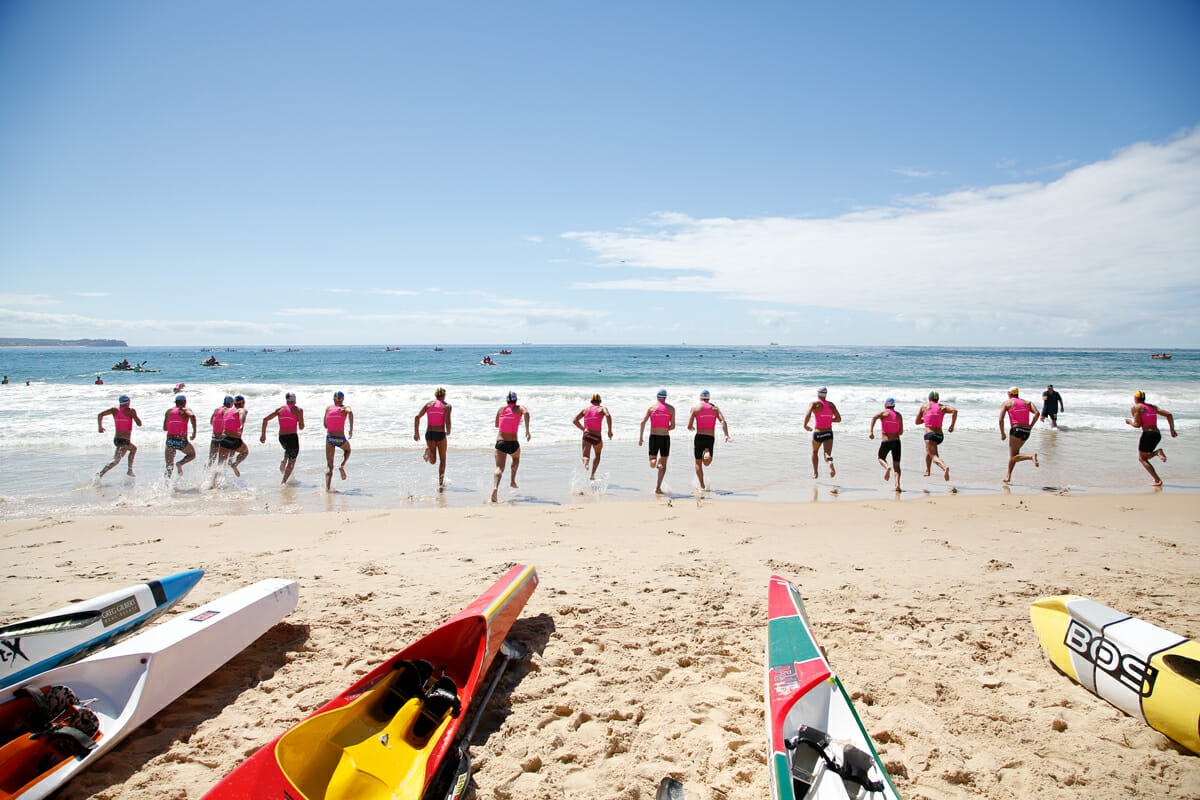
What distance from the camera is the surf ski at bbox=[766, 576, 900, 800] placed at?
268 centimetres

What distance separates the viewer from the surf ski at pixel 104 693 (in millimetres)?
2879

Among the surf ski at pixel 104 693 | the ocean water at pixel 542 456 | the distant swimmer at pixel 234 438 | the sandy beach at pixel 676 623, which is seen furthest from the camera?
the distant swimmer at pixel 234 438

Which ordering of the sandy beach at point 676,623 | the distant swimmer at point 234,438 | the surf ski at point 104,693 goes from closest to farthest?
the surf ski at point 104,693 < the sandy beach at point 676,623 < the distant swimmer at point 234,438

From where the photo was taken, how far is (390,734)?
122 inches

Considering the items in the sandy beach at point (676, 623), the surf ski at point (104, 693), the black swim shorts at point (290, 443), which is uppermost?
the black swim shorts at point (290, 443)

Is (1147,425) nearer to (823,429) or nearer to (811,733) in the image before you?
(823,429)

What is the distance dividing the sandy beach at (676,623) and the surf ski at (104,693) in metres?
0.15

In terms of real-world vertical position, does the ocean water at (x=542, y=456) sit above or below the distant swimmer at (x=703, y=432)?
below

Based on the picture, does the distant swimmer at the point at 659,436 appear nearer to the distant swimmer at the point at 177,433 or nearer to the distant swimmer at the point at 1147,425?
the distant swimmer at the point at 1147,425

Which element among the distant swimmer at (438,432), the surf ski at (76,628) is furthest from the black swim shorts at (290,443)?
the surf ski at (76,628)

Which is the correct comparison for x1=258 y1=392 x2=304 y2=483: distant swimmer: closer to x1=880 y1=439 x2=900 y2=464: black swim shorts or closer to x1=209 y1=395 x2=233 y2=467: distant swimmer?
x1=209 y1=395 x2=233 y2=467: distant swimmer

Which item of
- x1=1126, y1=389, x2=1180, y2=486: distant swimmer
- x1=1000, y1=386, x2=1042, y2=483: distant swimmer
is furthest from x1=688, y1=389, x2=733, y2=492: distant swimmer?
x1=1126, y1=389, x2=1180, y2=486: distant swimmer

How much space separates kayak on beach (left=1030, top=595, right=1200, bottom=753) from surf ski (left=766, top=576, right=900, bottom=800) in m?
1.68

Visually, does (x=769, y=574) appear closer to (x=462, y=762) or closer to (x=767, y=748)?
(x=767, y=748)
